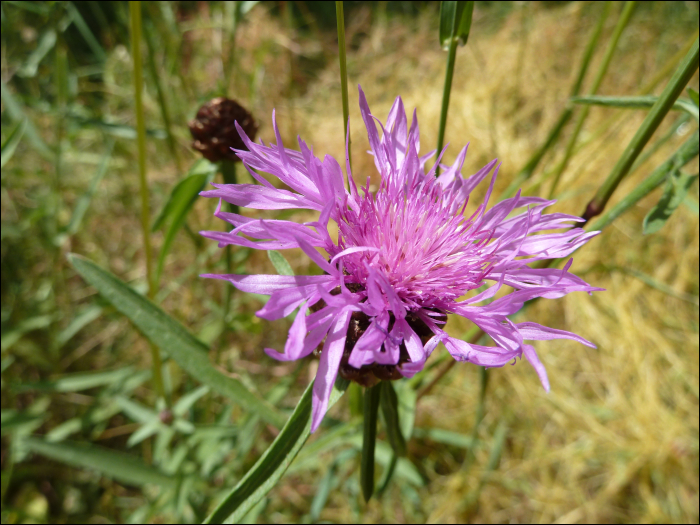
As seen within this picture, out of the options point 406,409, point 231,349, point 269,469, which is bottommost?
point 231,349

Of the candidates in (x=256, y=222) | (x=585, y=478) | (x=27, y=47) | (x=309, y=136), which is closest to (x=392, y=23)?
(x=309, y=136)

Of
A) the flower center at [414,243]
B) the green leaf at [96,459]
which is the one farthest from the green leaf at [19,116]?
the flower center at [414,243]

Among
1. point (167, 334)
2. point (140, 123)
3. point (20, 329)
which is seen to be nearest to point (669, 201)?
point (167, 334)

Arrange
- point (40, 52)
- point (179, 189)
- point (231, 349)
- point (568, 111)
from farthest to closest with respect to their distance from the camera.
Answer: point (231, 349), point (40, 52), point (568, 111), point (179, 189)

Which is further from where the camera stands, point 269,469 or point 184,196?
point 184,196

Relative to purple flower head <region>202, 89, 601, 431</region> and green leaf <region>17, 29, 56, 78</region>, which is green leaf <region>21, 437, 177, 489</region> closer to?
purple flower head <region>202, 89, 601, 431</region>

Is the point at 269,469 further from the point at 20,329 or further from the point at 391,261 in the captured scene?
the point at 20,329

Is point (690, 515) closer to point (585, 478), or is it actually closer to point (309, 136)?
point (585, 478)
